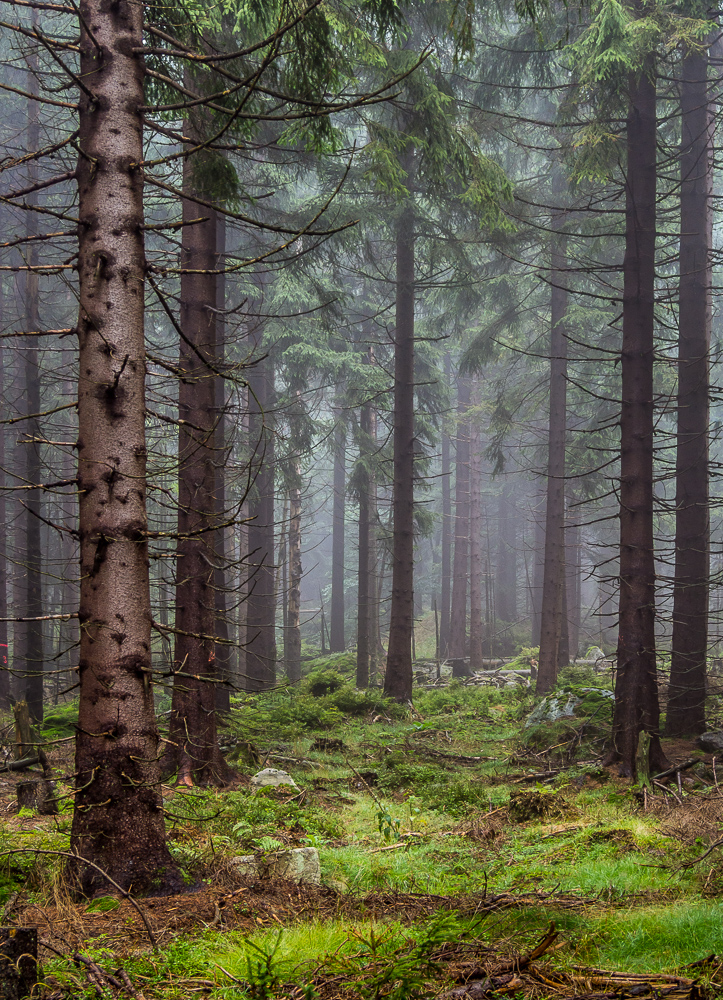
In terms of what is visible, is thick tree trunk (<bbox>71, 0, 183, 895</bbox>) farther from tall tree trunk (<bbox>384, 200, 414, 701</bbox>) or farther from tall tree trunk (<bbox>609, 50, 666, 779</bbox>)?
tall tree trunk (<bbox>384, 200, 414, 701</bbox>)

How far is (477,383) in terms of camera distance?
30.5 metres

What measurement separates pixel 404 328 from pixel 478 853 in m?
11.6

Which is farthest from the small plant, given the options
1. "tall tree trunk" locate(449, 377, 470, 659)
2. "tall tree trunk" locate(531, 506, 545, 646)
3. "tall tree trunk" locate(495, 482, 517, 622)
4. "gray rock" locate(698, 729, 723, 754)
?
"tall tree trunk" locate(495, 482, 517, 622)

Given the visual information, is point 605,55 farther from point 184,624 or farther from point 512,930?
point 512,930

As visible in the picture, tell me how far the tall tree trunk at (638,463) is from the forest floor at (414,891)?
0.78m

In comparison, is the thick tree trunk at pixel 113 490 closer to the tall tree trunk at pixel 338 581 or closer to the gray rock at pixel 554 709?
the gray rock at pixel 554 709

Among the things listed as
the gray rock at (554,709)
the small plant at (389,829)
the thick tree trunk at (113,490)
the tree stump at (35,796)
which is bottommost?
the gray rock at (554,709)

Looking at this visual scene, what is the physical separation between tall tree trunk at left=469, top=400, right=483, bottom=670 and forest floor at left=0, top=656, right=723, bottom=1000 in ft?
47.4

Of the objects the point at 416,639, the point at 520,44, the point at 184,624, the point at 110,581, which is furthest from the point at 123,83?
the point at 416,639

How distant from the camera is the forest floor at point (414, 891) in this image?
3076 millimetres

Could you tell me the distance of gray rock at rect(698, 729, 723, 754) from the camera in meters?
9.27

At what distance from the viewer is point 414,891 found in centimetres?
507

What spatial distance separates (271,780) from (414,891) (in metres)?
3.51

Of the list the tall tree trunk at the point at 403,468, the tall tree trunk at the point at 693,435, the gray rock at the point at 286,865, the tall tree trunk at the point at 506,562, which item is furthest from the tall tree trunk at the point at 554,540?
the tall tree trunk at the point at 506,562
